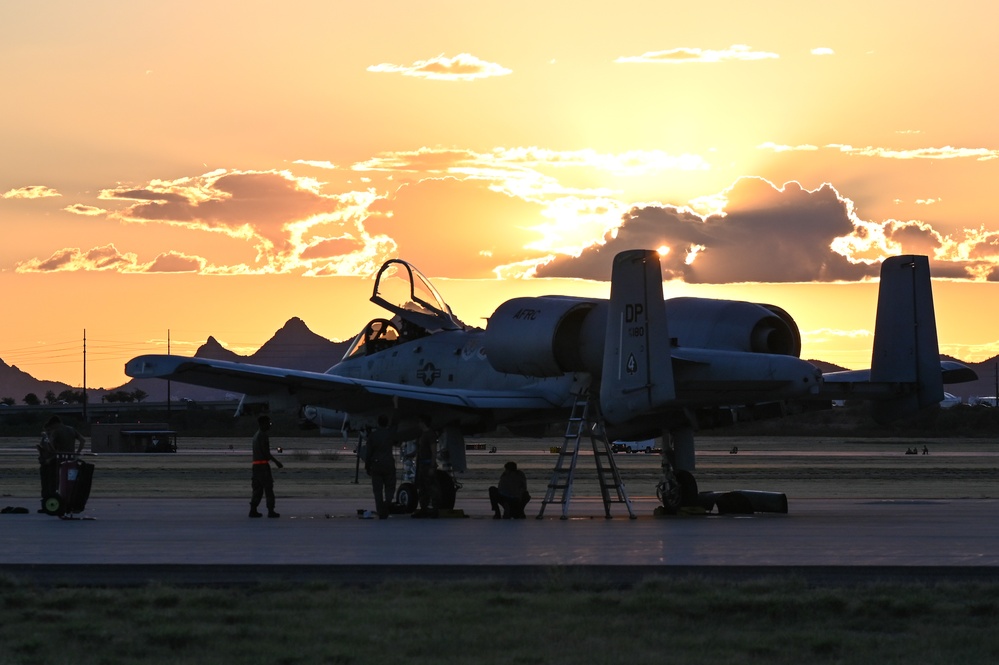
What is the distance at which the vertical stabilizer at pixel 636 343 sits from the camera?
24.3 m

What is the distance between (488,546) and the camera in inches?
797

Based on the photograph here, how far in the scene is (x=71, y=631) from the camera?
1241cm

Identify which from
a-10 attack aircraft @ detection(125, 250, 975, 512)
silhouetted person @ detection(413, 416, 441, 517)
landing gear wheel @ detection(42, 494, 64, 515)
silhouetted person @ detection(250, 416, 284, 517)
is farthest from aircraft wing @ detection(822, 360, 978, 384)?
landing gear wheel @ detection(42, 494, 64, 515)

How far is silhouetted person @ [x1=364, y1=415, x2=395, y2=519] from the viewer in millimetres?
27516

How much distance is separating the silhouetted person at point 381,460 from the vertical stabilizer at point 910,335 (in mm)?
9225

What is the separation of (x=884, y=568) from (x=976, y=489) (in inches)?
1140

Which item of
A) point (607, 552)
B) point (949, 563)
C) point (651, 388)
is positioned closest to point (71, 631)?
point (607, 552)

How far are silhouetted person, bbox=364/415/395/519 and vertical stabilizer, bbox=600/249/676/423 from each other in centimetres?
473

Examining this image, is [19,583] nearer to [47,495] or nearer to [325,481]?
[47,495]

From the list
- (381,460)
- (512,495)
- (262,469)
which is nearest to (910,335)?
(512,495)

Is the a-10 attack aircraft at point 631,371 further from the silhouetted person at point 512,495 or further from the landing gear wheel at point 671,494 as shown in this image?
the silhouetted person at point 512,495

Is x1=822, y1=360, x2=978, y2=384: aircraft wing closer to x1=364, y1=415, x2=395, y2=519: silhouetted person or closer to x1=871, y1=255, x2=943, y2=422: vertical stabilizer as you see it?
x1=871, y1=255, x2=943, y2=422: vertical stabilizer

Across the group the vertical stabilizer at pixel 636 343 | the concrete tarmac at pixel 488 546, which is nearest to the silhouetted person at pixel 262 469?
the concrete tarmac at pixel 488 546

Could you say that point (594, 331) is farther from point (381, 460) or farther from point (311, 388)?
point (311, 388)
